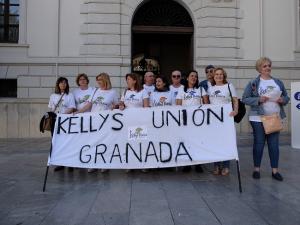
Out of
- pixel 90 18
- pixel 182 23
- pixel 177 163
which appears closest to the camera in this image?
pixel 177 163

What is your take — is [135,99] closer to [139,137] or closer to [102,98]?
[102,98]

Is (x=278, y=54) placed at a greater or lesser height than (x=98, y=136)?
greater

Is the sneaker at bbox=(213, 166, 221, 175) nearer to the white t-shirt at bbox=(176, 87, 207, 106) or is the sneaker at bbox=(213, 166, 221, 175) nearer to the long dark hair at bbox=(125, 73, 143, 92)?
the white t-shirt at bbox=(176, 87, 207, 106)

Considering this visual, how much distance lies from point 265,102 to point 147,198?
2.63 m

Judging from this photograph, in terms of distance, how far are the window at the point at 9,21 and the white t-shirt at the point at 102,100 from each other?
28.9 ft

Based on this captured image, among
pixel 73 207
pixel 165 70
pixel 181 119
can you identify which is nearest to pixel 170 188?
pixel 181 119

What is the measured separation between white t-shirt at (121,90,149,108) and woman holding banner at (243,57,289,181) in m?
1.80

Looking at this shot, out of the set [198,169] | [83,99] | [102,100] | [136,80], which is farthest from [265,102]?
[83,99]

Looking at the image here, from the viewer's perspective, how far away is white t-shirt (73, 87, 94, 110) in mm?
7354

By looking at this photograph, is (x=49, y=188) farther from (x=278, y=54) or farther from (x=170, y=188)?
(x=278, y=54)

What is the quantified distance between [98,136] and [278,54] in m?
10.5

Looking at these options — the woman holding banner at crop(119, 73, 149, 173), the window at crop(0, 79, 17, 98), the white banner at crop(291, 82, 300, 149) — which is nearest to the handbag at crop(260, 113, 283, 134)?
the woman holding banner at crop(119, 73, 149, 173)

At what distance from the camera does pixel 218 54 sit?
14.3 m

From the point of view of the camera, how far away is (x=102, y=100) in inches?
281
